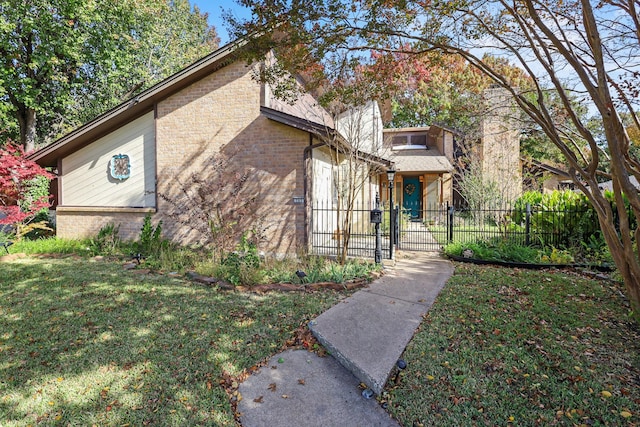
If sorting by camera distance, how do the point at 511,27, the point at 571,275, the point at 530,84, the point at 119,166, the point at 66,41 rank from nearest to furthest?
the point at 511,27
the point at 571,275
the point at 530,84
the point at 119,166
the point at 66,41

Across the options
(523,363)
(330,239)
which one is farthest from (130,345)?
(330,239)

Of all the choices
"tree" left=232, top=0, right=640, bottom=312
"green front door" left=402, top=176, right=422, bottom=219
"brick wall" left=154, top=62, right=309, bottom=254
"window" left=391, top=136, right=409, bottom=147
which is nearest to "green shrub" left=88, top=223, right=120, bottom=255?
"brick wall" left=154, top=62, right=309, bottom=254

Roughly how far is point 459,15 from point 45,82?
1863 cm

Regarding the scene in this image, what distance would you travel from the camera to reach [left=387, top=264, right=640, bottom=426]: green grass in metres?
2.83

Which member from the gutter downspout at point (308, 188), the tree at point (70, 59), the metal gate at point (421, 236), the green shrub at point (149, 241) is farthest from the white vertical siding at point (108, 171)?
the metal gate at point (421, 236)

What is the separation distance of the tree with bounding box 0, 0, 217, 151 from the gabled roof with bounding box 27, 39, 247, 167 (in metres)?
6.23

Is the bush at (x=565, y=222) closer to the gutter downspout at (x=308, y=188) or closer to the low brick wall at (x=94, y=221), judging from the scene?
the gutter downspout at (x=308, y=188)

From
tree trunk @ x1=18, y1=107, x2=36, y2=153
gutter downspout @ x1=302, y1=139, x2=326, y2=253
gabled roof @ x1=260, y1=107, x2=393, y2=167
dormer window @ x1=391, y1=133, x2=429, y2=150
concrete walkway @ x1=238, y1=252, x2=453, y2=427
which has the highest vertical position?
dormer window @ x1=391, y1=133, x2=429, y2=150

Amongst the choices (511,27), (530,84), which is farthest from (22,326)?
(530,84)

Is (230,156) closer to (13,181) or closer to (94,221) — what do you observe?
(94,221)

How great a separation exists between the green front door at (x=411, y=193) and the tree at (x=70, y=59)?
53.1ft

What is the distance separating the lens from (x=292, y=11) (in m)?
4.58

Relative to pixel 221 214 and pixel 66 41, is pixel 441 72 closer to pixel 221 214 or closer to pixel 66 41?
pixel 221 214

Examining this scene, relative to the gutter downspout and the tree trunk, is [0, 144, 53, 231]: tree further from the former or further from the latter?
the gutter downspout
